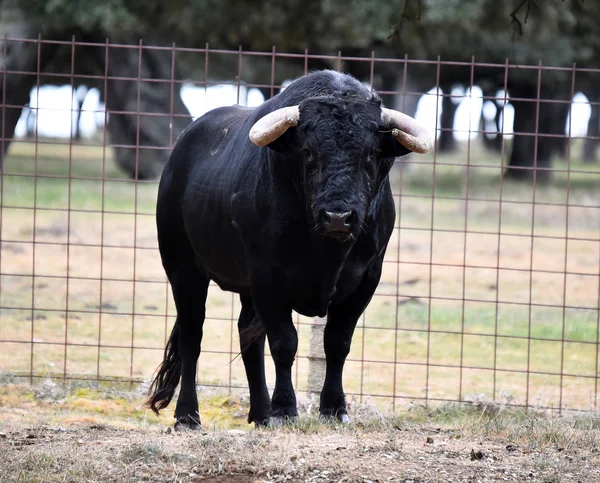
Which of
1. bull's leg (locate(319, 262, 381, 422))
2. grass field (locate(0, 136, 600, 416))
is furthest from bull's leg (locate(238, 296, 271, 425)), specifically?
bull's leg (locate(319, 262, 381, 422))

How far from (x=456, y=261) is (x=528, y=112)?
70.6 ft

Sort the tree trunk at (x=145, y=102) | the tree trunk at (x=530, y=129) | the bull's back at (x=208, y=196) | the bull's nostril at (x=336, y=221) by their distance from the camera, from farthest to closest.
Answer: the tree trunk at (x=530, y=129) → the tree trunk at (x=145, y=102) → the bull's back at (x=208, y=196) → the bull's nostril at (x=336, y=221)

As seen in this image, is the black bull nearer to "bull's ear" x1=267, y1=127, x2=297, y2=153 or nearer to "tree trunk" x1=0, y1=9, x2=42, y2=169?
"bull's ear" x1=267, y1=127, x2=297, y2=153

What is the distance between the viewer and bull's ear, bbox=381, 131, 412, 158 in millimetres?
5500

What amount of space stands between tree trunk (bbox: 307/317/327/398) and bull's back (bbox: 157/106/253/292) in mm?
1388

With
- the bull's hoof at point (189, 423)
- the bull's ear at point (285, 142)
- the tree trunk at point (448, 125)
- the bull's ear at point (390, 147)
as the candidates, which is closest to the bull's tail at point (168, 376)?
the bull's hoof at point (189, 423)

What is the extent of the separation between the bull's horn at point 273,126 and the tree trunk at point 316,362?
274cm

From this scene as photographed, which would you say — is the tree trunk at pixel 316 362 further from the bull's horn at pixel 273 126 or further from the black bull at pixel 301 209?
the bull's horn at pixel 273 126

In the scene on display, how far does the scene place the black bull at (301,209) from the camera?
5.29 meters

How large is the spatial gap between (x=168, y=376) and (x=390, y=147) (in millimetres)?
2654

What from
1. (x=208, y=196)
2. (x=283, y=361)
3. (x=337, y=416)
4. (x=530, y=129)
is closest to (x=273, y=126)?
(x=208, y=196)

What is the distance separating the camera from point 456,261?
16.6 meters

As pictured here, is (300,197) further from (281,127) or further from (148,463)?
(148,463)

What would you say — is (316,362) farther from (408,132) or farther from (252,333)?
(408,132)
